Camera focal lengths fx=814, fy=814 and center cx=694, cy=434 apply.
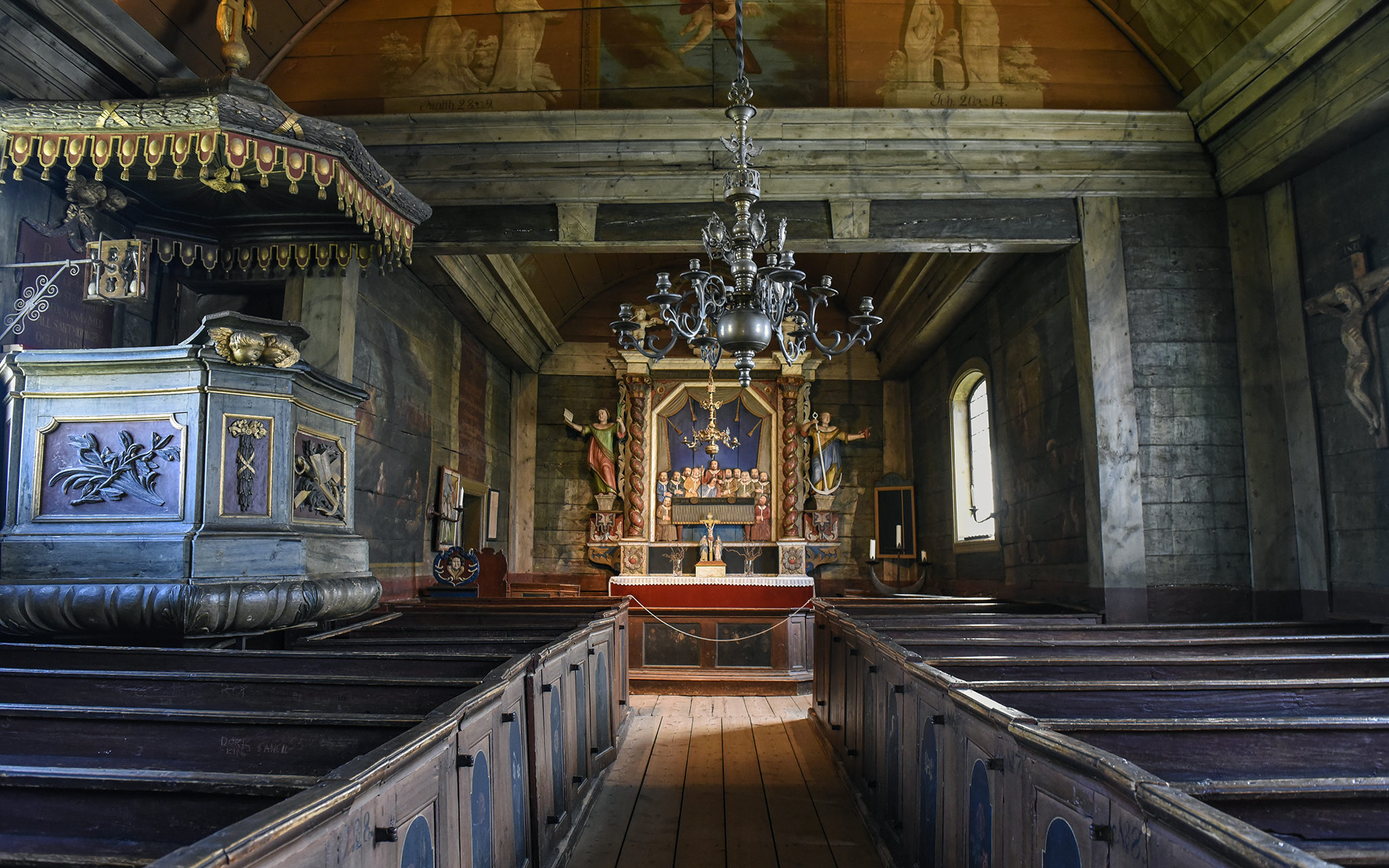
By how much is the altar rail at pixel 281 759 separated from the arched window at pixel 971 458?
17.4 feet

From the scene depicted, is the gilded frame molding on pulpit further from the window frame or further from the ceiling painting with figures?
the window frame

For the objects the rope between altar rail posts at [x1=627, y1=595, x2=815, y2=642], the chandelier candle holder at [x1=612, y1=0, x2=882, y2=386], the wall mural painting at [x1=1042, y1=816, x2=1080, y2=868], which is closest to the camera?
the wall mural painting at [x1=1042, y1=816, x2=1080, y2=868]

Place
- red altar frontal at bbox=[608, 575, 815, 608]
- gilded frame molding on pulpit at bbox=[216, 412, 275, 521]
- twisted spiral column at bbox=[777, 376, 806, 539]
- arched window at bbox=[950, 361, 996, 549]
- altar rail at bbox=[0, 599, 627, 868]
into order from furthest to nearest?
twisted spiral column at bbox=[777, 376, 806, 539] → arched window at bbox=[950, 361, 996, 549] → red altar frontal at bbox=[608, 575, 815, 608] → gilded frame molding on pulpit at bbox=[216, 412, 275, 521] → altar rail at bbox=[0, 599, 627, 868]

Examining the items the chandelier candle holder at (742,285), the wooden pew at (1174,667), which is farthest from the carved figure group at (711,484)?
the wooden pew at (1174,667)

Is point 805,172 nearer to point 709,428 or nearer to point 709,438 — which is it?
point 709,428

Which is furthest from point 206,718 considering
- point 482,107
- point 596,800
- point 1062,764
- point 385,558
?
point 482,107

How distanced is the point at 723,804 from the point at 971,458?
507 centimetres

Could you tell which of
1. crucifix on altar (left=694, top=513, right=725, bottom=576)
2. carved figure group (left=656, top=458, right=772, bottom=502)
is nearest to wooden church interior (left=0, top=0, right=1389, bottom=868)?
crucifix on altar (left=694, top=513, right=725, bottom=576)

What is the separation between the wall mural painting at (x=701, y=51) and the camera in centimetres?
544

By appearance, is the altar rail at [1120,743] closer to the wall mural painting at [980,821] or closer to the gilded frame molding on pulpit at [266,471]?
the wall mural painting at [980,821]

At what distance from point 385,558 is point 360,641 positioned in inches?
96.8

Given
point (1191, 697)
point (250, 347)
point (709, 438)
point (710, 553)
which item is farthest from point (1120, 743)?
point (709, 438)

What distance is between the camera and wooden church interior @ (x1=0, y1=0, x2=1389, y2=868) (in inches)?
68.6

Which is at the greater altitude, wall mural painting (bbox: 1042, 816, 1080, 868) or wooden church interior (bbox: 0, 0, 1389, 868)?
wooden church interior (bbox: 0, 0, 1389, 868)
